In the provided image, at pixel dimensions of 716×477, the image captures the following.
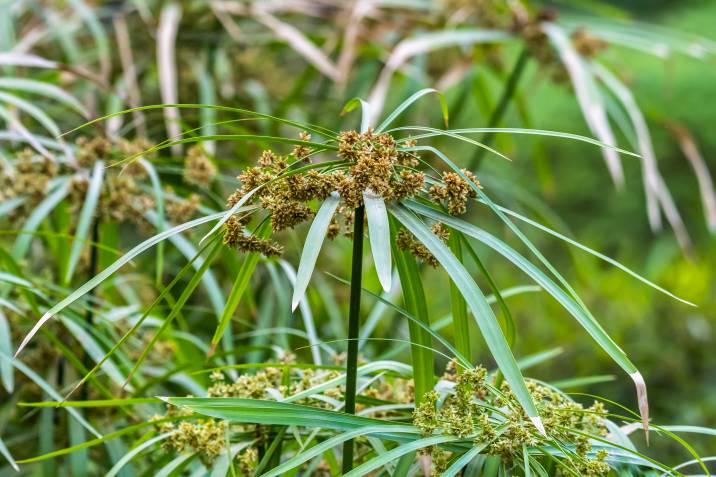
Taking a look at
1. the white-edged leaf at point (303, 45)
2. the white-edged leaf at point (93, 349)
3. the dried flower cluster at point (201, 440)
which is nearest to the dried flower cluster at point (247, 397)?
the dried flower cluster at point (201, 440)

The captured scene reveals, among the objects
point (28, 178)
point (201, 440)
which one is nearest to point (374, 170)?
point (201, 440)

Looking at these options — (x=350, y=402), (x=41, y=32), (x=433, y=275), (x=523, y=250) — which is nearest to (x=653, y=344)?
(x=523, y=250)

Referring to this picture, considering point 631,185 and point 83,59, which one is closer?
point 83,59

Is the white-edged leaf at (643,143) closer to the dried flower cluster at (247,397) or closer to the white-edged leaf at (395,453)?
the dried flower cluster at (247,397)

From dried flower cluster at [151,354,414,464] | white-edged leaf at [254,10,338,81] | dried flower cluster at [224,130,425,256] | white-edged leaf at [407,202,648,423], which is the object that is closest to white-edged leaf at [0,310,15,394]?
dried flower cluster at [151,354,414,464]

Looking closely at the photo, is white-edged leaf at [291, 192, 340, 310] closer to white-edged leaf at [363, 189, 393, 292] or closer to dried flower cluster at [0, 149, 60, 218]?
white-edged leaf at [363, 189, 393, 292]

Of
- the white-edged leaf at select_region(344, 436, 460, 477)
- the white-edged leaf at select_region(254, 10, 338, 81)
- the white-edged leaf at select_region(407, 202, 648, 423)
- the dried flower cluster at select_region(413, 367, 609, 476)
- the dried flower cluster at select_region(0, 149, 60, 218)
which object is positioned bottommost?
the white-edged leaf at select_region(344, 436, 460, 477)

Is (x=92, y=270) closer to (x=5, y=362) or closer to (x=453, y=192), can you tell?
(x=5, y=362)

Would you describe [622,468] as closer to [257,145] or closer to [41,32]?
[257,145]

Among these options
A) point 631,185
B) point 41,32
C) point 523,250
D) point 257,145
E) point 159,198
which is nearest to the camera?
point 159,198
